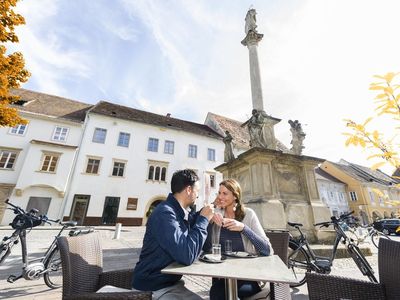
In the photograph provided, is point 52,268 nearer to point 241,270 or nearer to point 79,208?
point 241,270

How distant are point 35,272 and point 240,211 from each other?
11.7 ft

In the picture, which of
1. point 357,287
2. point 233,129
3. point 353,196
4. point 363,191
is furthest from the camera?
point 353,196

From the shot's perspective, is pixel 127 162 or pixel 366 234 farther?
pixel 127 162

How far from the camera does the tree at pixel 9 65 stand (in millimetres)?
6984

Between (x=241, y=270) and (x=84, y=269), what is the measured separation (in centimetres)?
137

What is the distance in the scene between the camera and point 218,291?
2006mm

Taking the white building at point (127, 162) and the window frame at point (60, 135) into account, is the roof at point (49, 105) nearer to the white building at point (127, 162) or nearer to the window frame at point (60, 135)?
the window frame at point (60, 135)

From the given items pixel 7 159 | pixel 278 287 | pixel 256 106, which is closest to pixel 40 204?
pixel 7 159

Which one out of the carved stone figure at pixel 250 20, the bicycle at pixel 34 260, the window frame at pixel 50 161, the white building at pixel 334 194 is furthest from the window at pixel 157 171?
the white building at pixel 334 194

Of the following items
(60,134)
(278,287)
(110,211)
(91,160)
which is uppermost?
(60,134)

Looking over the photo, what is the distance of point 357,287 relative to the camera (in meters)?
1.57

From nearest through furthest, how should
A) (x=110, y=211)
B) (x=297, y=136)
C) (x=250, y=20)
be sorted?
(x=297, y=136) → (x=250, y=20) → (x=110, y=211)

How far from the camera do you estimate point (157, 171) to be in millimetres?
21250

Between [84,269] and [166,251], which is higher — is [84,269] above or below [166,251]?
below
